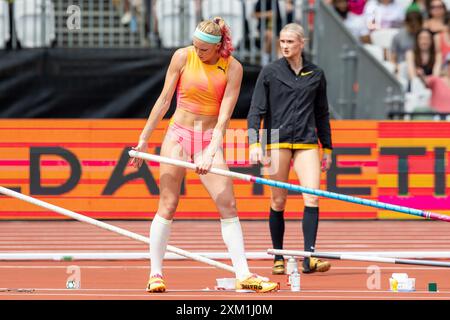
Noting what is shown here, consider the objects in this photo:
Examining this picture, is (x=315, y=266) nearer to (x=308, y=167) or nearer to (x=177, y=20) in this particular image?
(x=308, y=167)

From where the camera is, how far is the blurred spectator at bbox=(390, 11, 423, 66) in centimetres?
2131

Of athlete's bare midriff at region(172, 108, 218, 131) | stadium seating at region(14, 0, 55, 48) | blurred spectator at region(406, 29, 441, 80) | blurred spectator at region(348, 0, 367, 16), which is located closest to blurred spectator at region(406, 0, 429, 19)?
blurred spectator at region(406, 29, 441, 80)

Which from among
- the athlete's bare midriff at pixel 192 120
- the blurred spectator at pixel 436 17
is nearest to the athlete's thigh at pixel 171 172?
the athlete's bare midriff at pixel 192 120

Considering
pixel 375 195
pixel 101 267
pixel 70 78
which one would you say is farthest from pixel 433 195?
pixel 101 267

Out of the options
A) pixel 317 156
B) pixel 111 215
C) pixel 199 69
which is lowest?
pixel 111 215

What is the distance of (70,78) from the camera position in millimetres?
20172

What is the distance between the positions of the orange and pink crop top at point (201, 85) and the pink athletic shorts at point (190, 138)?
155 mm

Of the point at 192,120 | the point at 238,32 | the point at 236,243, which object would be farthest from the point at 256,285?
the point at 238,32

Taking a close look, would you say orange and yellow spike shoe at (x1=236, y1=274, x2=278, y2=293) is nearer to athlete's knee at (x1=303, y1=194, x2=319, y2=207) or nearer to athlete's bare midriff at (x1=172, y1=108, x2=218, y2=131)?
athlete's bare midriff at (x1=172, y1=108, x2=218, y2=131)

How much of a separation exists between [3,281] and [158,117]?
6.95ft

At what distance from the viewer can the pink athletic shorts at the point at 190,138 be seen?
1055cm

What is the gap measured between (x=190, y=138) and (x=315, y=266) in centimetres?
234

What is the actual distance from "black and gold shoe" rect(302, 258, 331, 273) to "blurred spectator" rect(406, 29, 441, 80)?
369 inches
